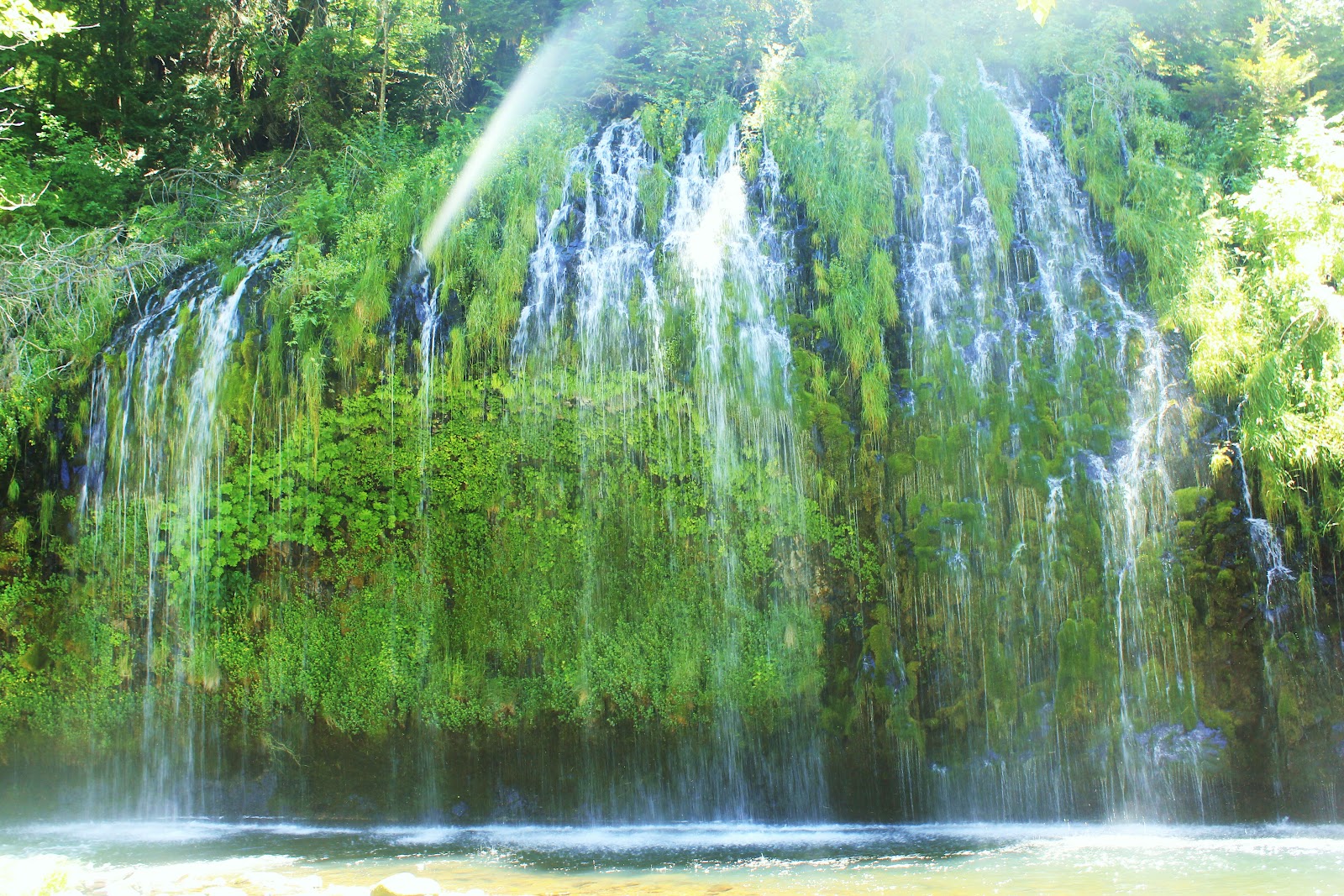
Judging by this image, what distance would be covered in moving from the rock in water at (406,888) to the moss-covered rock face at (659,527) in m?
3.40

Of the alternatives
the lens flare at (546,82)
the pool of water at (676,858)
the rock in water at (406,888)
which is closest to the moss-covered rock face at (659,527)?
the pool of water at (676,858)

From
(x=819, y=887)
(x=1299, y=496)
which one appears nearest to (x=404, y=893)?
(x=819, y=887)

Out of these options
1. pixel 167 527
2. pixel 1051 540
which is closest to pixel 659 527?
pixel 1051 540

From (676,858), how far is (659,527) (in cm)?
304

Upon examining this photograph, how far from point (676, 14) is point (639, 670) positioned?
30.8ft

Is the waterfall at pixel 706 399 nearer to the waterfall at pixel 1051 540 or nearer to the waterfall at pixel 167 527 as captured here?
the waterfall at pixel 1051 540

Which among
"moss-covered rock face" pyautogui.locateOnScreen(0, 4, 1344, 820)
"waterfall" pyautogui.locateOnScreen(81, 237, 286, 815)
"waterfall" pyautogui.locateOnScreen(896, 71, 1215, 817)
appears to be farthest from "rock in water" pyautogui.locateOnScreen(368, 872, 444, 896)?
"waterfall" pyautogui.locateOnScreen(896, 71, 1215, 817)

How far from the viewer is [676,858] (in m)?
6.86

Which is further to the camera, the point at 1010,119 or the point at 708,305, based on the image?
the point at 1010,119

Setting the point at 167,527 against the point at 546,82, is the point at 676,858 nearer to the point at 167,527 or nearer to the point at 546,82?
the point at 167,527

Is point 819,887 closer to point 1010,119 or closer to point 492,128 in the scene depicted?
point 1010,119

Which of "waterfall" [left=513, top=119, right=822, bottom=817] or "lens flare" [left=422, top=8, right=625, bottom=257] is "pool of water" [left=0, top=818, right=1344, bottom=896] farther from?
"lens flare" [left=422, top=8, right=625, bottom=257]

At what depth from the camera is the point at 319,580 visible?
358 inches

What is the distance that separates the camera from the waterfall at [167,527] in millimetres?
9055
